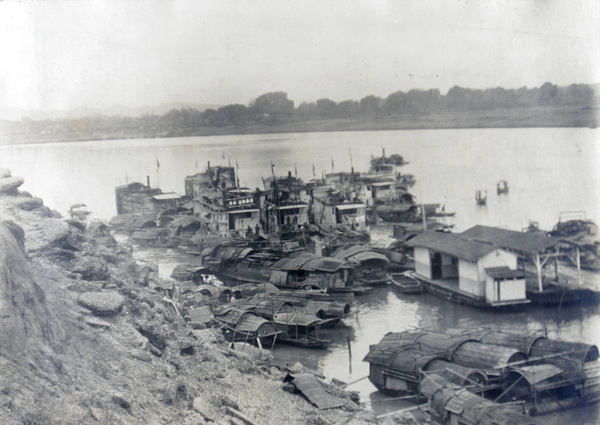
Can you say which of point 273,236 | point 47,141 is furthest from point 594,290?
point 47,141

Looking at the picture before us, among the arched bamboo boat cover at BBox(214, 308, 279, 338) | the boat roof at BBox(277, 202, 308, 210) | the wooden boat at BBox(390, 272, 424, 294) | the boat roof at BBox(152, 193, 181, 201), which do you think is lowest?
the wooden boat at BBox(390, 272, 424, 294)

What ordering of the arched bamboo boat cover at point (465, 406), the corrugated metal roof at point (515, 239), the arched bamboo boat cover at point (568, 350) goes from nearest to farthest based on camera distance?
the arched bamboo boat cover at point (465, 406), the arched bamboo boat cover at point (568, 350), the corrugated metal roof at point (515, 239)

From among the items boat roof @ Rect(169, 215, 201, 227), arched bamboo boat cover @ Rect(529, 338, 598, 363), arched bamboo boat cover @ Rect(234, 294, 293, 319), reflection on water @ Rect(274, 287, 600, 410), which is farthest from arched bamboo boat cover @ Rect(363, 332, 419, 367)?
boat roof @ Rect(169, 215, 201, 227)

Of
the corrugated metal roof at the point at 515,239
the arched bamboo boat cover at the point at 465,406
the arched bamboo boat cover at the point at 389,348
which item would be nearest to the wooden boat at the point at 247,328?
the arched bamboo boat cover at the point at 389,348

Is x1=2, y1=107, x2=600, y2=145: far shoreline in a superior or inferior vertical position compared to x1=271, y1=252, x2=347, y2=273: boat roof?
superior

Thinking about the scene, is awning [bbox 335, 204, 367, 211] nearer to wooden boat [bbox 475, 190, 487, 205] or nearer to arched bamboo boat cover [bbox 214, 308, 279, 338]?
wooden boat [bbox 475, 190, 487, 205]

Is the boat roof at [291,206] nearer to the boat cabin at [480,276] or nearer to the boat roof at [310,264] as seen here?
the boat roof at [310,264]
